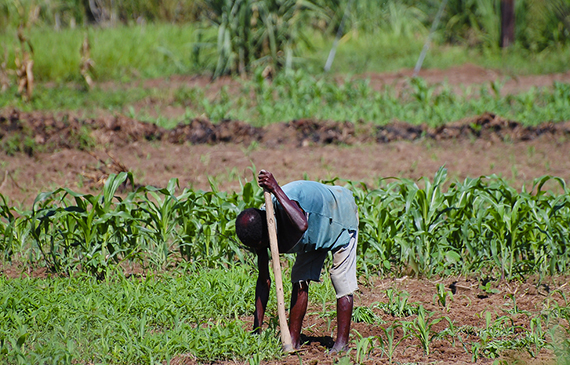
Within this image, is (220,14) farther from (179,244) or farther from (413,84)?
(179,244)

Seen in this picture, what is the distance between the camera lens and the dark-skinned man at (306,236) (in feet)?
9.27

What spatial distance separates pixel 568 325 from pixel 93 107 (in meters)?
7.63

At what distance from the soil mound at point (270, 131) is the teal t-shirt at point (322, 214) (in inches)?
168

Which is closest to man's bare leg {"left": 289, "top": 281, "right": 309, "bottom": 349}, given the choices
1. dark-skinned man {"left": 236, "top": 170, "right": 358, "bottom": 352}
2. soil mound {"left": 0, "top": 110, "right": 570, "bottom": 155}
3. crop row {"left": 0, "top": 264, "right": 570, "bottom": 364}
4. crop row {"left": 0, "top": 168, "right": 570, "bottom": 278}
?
dark-skinned man {"left": 236, "top": 170, "right": 358, "bottom": 352}

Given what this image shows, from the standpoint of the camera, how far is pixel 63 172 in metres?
6.38

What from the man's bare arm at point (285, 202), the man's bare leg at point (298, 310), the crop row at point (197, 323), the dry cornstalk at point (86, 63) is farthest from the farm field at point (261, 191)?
the man's bare arm at point (285, 202)

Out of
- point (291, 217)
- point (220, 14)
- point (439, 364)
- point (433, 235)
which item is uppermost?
point (220, 14)

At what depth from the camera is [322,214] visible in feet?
9.68

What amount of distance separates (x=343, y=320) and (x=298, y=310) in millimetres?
240

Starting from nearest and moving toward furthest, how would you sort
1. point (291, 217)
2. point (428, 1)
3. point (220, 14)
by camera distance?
point (291, 217)
point (220, 14)
point (428, 1)

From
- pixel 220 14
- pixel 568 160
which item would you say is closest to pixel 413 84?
pixel 568 160

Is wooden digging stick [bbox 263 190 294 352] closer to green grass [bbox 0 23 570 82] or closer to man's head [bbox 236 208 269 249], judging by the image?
man's head [bbox 236 208 269 249]

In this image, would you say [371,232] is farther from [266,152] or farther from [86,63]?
[86,63]

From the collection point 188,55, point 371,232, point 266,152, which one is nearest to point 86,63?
point 188,55
